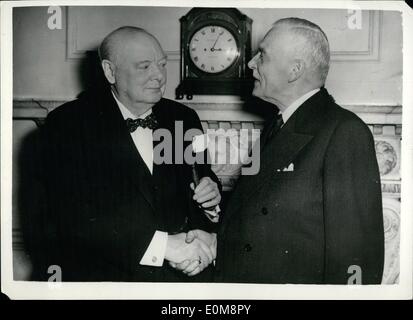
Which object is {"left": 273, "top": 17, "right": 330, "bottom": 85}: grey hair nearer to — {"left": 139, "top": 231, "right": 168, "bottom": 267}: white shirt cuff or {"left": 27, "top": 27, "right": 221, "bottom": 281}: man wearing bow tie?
{"left": 27, "top": 27, "right": 221, "bottom": 281}: man wearing bow tie

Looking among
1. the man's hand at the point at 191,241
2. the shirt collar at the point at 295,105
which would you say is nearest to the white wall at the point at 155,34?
the shirt collar at the point at 295,105

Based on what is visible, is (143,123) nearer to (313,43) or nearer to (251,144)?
(251,144)

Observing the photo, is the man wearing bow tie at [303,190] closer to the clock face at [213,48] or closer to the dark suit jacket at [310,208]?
the dark suit jacket at [310,208]

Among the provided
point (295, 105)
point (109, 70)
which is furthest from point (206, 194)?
point (109, 70)

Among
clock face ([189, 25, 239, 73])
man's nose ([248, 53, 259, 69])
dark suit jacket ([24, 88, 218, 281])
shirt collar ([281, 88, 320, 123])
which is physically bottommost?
dark suit jacket ([24, 88, 218, 281])

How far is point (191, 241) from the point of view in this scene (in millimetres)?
1743

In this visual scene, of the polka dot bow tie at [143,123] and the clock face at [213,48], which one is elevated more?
the clock face at [213,48]

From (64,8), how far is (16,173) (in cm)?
64

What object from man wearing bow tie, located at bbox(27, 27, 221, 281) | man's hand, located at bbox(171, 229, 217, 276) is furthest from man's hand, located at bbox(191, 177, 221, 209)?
man's hand, located at bbox(171, 229, 217, 276)

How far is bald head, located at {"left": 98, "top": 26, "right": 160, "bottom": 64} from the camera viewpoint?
1.72 meters

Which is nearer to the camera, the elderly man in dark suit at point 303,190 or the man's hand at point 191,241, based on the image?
the elderly man in dark suit at point 303,190

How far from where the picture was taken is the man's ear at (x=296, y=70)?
1670 millimetres

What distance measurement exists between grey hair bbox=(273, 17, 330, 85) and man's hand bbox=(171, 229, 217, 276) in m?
0.70

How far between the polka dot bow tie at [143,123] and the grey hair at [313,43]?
570 millimetres
